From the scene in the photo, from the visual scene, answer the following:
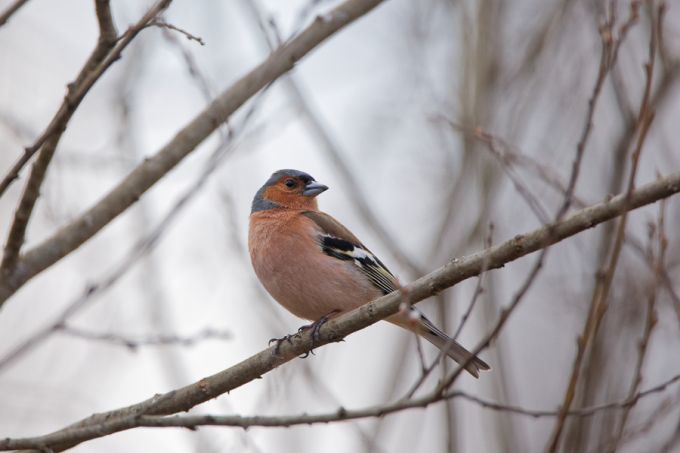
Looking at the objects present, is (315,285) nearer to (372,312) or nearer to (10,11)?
(372,312)

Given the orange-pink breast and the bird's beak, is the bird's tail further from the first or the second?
the bird's beak

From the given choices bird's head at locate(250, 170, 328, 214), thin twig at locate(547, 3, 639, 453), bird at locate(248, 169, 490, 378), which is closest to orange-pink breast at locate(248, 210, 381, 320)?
bird at locate(248, 169, 490, 378)

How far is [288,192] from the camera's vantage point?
7.09 m

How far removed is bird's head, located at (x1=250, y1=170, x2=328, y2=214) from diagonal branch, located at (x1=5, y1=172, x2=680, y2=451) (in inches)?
93.0

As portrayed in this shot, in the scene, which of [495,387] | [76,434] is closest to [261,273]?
[495,387]

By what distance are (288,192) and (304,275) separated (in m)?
1.42

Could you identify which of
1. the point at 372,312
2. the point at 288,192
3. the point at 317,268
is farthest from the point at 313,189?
the point at 372,312

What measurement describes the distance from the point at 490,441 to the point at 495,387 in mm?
1178

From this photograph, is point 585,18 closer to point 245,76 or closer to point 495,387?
point 495,387

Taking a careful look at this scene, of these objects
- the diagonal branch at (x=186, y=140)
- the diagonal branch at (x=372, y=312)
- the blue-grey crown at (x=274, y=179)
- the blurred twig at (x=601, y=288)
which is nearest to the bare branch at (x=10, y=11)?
the diagonal branch at (x=186, y=140)

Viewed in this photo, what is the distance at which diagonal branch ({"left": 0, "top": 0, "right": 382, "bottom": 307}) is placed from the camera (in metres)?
4.63

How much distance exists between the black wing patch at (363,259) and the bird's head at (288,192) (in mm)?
816

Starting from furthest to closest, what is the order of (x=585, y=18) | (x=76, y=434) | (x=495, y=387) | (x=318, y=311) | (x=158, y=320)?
(x=585, y=18) < (x=158, y=320) < (x=495, y=387) < (x=318, y=311) < (x=76, y=434)

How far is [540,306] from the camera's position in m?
11.6
